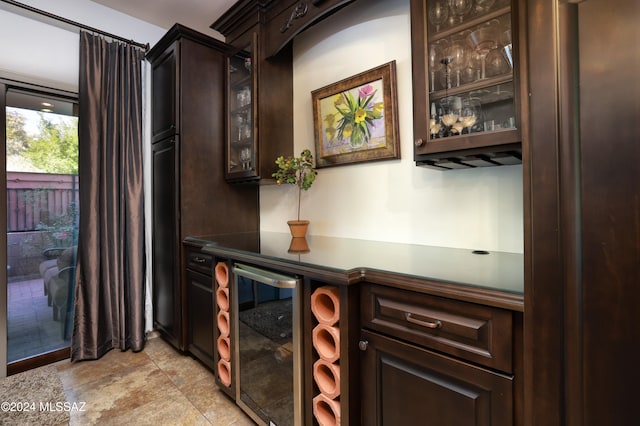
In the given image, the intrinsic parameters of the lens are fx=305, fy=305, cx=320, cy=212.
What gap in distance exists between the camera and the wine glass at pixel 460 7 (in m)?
1.25

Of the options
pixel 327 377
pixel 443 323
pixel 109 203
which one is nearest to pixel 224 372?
pixel 327 377

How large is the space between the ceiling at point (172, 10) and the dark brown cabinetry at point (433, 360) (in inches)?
105

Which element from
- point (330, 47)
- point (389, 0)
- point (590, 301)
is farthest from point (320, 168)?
point (590, 301)

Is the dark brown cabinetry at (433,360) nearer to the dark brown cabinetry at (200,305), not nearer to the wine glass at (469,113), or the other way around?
the wine glass at (469,113)

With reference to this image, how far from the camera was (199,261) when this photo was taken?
2.17 m

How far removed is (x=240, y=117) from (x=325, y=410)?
2.08 meters

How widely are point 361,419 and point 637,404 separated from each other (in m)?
0.86

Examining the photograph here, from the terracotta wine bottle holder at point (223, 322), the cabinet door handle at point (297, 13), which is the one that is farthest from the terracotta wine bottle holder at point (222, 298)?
the cabinet door handle at point (297, 13)

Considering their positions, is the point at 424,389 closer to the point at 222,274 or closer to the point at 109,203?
the point at 222,274

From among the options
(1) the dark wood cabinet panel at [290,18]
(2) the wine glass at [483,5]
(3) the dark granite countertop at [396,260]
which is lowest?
(3) the dark granite countertop at [396,260]

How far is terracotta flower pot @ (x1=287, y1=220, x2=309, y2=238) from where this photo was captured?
80.5 inches

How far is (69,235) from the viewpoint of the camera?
2.47 meters

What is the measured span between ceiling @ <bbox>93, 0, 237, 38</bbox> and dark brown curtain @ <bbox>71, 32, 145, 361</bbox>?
0.34m

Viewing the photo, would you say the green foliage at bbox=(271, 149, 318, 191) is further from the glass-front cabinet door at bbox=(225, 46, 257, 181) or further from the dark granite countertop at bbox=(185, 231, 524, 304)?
the dark granite countertop at bbox=(185, 231, 524, 304)
